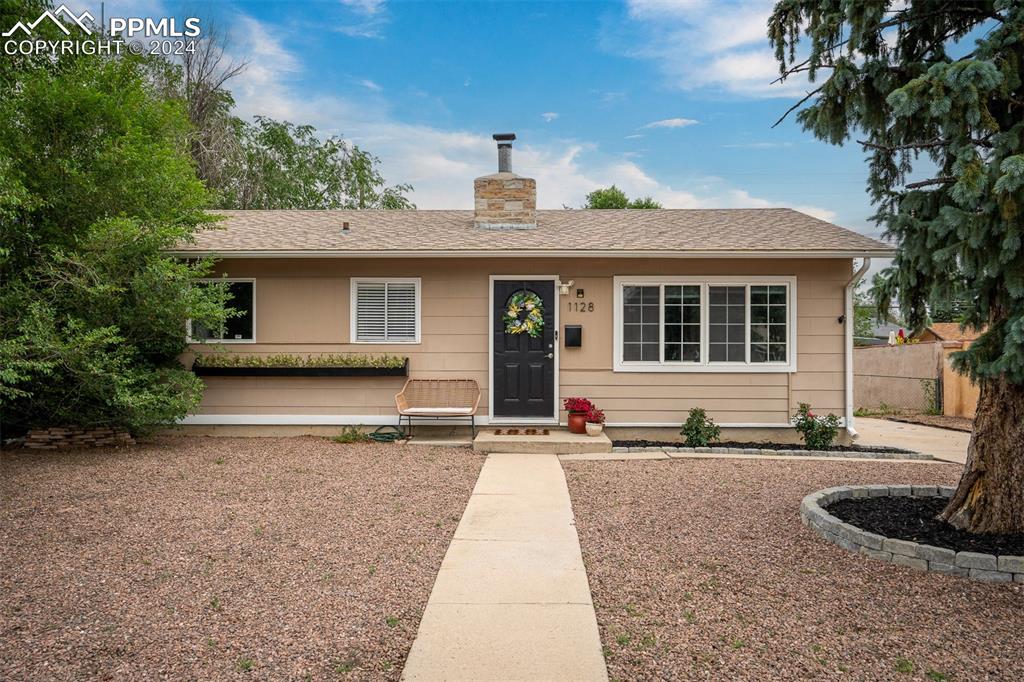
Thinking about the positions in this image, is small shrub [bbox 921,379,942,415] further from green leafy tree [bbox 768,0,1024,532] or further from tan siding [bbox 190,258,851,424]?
green leafy tree [bbox 768,0,1024,532]

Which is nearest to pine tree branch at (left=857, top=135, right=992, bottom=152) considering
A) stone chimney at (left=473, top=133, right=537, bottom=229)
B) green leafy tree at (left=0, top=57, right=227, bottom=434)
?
stone chimney at (left=473, top=133, right=537, bottom=229)

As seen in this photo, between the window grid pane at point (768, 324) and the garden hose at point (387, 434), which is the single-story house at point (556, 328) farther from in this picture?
the garden hose at point (387, 434)

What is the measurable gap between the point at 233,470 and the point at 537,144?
12677mm

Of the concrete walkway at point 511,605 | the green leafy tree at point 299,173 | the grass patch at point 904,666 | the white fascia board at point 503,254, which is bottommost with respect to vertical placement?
the grass patch at point 904,666

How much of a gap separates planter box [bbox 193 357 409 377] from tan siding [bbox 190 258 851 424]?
15cm

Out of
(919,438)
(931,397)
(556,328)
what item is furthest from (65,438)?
(931,397)

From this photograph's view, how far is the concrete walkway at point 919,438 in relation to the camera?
25.1 ft

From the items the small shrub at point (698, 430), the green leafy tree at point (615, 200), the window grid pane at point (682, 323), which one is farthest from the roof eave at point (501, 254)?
the green leafy tree at point (615, 200)

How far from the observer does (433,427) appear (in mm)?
8305

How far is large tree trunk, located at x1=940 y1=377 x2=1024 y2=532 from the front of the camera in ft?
12.6

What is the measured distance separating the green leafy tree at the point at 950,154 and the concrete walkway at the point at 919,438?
3.83 metres

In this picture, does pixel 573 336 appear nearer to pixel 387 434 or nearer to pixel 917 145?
pixel 387 434

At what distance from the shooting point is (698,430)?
761 cm

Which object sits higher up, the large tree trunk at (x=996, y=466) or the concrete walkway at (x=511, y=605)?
the large tree trunk at (x=996, y=466)
